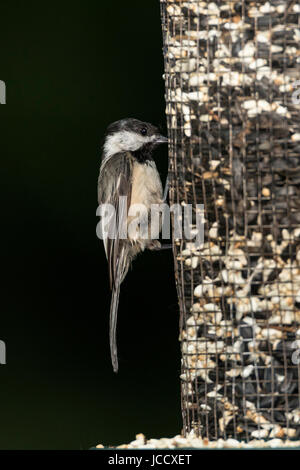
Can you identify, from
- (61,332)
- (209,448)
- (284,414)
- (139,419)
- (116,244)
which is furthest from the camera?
(61,332)

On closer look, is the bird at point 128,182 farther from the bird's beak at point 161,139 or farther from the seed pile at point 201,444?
the seed pile at point 201,444

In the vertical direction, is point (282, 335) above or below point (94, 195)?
below

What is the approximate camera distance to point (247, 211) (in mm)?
3455

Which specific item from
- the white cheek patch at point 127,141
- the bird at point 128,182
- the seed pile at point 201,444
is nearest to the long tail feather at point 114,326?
the bird at point 128,182

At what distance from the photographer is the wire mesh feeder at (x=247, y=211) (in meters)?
3.41

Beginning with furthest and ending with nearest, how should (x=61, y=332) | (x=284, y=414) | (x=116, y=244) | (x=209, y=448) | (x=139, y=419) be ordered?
(x=61, y=332) → (x=139, y=419) → (x=116, y=244) → (x=284, y=414) → (x=209, y=448)

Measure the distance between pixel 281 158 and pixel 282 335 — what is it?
662 millimetres

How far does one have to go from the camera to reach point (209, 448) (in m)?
2.94

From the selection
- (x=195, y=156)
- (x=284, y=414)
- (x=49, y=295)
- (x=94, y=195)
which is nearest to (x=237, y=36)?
(x=195, y=156)

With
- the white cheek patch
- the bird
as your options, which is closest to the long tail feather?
the bird

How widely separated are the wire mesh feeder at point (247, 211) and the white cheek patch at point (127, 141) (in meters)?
1.17

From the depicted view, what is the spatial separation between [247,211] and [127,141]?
4.67 ft

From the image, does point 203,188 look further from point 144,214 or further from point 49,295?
point 49,295
